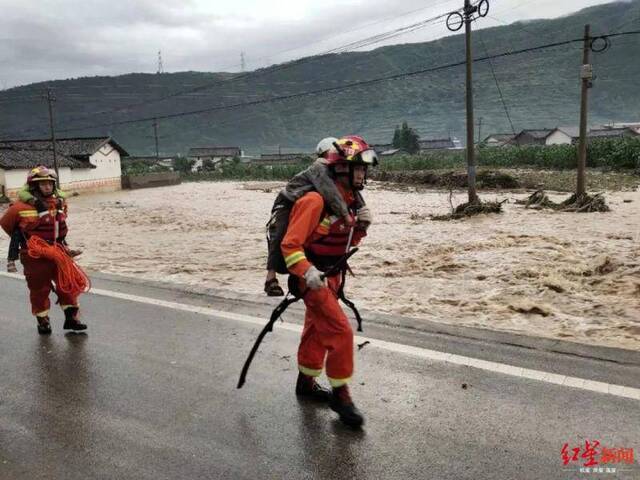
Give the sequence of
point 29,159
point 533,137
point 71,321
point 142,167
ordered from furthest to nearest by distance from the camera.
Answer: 1. point 533,137
2. point 142,167
3. point 29,159
4. point 71,321

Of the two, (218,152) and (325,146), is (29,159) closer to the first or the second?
(325,146)

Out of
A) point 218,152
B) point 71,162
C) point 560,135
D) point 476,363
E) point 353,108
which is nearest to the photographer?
point 476,363

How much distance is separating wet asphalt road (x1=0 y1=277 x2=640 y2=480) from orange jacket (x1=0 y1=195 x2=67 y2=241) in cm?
129

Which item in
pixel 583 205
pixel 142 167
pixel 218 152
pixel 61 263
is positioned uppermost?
pixel 218 152

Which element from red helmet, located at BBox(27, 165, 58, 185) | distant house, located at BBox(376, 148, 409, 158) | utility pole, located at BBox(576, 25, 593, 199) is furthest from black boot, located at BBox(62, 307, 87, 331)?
distant house, located at BBox(376, 148, 409, 158)

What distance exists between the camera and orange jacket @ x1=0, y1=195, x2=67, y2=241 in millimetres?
5648

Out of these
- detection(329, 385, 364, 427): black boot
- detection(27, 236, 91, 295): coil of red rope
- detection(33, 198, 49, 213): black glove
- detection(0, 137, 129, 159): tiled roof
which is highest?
detection(0, 137, 129, 159): tiled roof

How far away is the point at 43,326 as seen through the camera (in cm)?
593

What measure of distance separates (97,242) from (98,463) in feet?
43.6

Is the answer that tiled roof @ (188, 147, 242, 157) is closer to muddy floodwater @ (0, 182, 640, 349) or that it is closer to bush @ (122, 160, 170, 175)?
bush @ (122, 160, 170, 175)

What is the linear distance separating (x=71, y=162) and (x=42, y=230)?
143ft

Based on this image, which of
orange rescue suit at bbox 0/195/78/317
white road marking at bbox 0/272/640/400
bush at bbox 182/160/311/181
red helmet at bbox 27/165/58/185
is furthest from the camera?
bush at bbox 182/160/311/181

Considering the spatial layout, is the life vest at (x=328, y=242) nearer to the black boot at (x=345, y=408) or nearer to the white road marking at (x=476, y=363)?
the black boot at (x=345, y=408)

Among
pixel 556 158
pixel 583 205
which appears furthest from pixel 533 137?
pixel 583 205
